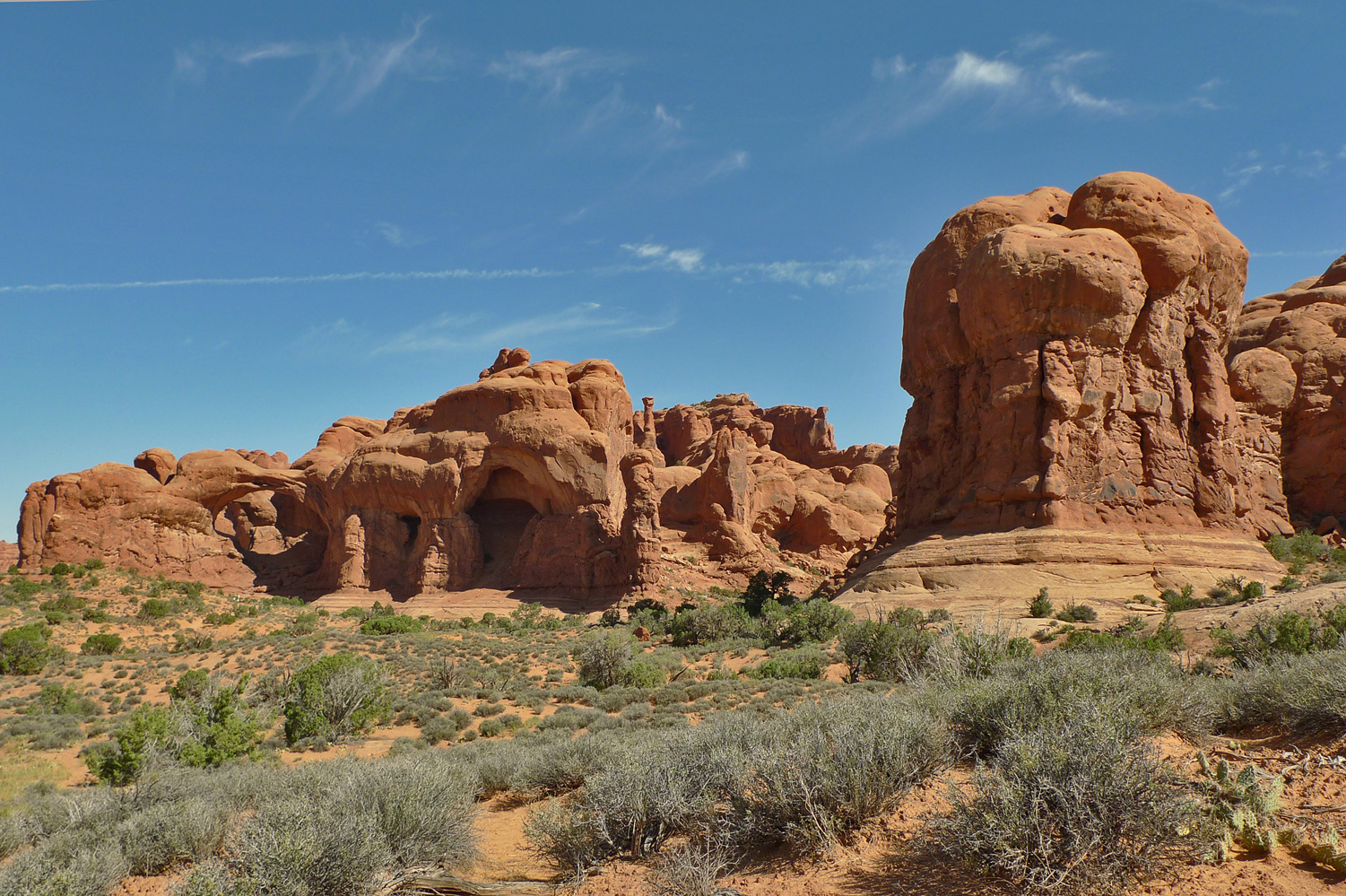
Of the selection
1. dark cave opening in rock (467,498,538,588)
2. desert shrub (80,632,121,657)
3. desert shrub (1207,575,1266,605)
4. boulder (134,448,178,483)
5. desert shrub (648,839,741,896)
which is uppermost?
boulder (134,448,178,483)

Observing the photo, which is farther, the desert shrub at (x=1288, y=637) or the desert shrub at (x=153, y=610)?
the desert shrub at (x=153, y=610)

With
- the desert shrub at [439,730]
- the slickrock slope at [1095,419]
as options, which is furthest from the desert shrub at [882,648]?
the desert shrub at [439,730]

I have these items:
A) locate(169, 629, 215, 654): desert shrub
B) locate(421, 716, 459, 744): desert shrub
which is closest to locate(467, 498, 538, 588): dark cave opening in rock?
locate(169, 629, 215, 654): desert shrub

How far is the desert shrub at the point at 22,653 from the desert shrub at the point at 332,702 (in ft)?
41.7

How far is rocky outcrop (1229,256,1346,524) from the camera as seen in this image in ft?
92.6

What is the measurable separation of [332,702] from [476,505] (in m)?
30.4

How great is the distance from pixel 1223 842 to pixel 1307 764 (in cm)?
151

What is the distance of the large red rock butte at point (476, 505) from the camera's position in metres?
37.5

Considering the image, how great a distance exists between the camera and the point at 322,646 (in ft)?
74.6

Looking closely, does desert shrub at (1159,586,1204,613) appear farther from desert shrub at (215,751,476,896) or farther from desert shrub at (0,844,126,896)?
desert shrub at (0,844,126,896)

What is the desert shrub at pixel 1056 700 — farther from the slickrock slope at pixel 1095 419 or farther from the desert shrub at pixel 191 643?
the desert shrub at pixel 191 643

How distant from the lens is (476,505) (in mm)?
42906

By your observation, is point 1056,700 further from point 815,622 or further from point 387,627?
point 387,627

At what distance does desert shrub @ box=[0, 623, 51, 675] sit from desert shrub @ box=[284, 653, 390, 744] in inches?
501
